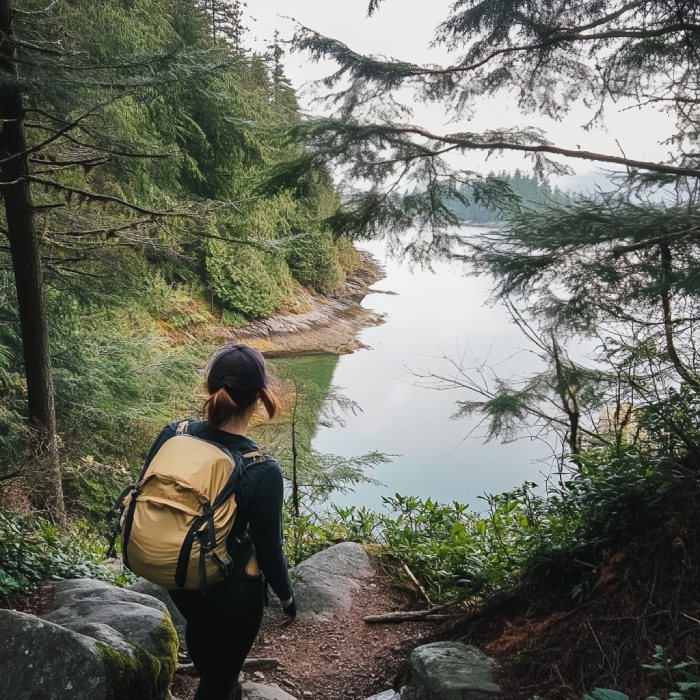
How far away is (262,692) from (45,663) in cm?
128

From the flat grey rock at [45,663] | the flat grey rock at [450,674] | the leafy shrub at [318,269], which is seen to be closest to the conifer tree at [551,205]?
the flat grey rock at [450,674]

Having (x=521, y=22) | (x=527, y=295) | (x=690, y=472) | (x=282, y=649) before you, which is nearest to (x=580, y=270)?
(x=527, y=295)

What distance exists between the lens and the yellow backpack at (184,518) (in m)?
1.56

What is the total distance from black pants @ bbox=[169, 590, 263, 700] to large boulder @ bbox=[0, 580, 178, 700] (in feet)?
1.19

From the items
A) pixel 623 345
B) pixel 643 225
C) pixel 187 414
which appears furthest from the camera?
pixel 187 414

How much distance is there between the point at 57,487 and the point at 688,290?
17.2ft

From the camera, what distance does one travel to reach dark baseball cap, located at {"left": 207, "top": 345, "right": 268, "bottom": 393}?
1.75 meters

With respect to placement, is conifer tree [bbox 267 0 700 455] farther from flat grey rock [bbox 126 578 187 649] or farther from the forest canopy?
flat grey rock [bbox 126 578 187 649]

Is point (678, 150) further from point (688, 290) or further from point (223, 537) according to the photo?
point (223, 537)

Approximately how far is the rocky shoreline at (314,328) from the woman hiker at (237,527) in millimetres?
12033

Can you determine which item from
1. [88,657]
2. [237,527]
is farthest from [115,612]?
[237,527]

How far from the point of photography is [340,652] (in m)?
3.65

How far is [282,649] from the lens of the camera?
12.1ft

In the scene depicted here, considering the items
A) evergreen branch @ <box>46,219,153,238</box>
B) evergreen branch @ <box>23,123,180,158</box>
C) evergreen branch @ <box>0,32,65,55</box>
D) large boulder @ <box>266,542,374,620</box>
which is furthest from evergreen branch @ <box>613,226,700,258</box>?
evergreen branch @ <box>0,32,65,55</box>
